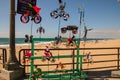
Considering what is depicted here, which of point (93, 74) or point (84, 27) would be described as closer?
point (84, 27)

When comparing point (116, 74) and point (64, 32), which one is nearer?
point (64, 32)

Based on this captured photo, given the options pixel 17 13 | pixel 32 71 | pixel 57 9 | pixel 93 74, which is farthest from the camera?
Result: pixel 93 74

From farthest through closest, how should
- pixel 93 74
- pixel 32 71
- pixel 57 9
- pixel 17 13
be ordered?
pixel 93 74 → pixel 57 9 → pixel 17 13 → pixel 32 71

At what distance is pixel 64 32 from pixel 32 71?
162 centimetres

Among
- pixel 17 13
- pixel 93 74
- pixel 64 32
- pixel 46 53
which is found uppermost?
pixel 17 13

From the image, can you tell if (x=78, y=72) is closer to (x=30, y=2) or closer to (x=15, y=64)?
(x=15, y=64)

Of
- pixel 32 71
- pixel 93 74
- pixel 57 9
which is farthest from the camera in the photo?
pixel 93 74

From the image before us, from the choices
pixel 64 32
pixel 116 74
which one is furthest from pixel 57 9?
pixel 116 74

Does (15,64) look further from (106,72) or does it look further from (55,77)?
(106,72)

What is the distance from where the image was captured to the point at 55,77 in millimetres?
7703

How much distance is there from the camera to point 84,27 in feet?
27.9

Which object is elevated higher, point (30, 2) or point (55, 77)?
point (30, 2)

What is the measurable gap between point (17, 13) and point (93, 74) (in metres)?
3.44

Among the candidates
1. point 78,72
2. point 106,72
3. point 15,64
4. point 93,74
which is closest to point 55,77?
point 78,72
